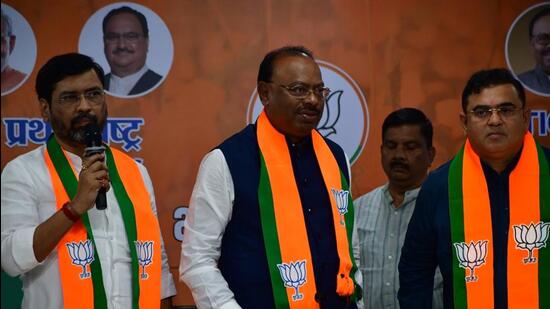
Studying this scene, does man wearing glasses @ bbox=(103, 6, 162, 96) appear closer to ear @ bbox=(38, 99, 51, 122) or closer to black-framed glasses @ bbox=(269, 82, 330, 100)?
ear @ bbox=(38, 99, 51, 122)

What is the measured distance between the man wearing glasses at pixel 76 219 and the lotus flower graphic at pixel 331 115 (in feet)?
4.73

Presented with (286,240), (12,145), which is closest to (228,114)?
(12,145)

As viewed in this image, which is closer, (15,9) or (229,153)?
(229,153)

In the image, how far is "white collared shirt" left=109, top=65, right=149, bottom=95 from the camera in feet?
14.6

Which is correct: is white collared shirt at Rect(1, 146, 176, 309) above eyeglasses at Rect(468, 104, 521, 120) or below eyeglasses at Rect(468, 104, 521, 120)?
below

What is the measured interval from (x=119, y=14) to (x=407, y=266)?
2215mm

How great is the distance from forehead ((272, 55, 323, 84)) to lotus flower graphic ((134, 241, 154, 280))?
2.79 feet

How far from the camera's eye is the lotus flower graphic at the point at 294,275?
3080mm

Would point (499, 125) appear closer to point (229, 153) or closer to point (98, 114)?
point (229, 153)

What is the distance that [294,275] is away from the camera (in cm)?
311

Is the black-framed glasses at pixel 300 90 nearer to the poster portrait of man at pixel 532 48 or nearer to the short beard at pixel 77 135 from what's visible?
the short beard at pixel 77 135

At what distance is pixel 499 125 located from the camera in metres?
3.07

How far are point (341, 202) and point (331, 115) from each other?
1.32 metres

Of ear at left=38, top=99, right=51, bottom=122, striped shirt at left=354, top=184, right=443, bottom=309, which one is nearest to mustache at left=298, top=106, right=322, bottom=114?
striped shirt at left=354, top=184, right=443, bottom=309
